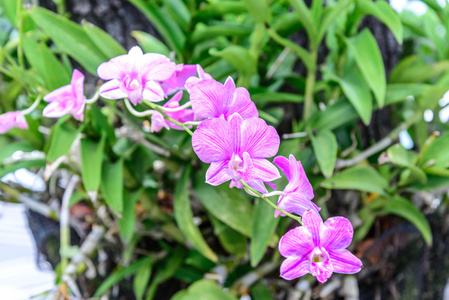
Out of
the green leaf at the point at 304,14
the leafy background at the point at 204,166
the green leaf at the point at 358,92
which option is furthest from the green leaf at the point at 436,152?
the green leaf at the point at 304,14

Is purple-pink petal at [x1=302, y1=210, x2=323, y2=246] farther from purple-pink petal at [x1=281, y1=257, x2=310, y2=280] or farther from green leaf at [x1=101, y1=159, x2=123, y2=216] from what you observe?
green leaf at [x1=101, y1=159, x2=123, y2=216]

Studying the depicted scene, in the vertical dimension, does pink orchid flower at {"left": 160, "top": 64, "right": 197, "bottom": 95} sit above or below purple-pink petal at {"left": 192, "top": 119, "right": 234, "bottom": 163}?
below

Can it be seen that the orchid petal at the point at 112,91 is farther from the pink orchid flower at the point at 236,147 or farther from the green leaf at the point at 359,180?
the green leaf at the point at 359,180

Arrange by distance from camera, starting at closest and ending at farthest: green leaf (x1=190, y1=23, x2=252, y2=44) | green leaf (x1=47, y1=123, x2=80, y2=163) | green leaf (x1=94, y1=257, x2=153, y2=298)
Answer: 1. green leaf (x1=47, y1=123, x2=80, y2=163)
2. green leaf (x1=190, y1=23, x2=252, y2=44)
3. green leaf (x1=94, y1=257, x2=153, y2=298)

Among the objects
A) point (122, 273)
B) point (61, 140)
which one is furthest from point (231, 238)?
point (61, 140)

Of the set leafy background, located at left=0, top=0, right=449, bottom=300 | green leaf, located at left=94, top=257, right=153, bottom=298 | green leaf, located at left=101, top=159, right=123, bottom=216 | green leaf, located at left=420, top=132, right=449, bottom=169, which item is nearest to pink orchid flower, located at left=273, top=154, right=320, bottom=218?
leafy background, located at left=0, top=0, right=449, bottom=300

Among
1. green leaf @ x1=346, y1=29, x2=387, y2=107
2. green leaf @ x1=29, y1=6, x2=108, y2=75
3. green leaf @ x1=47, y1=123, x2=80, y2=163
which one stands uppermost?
green leaf @ x1=29, y1=6, x2=108, y2=75
